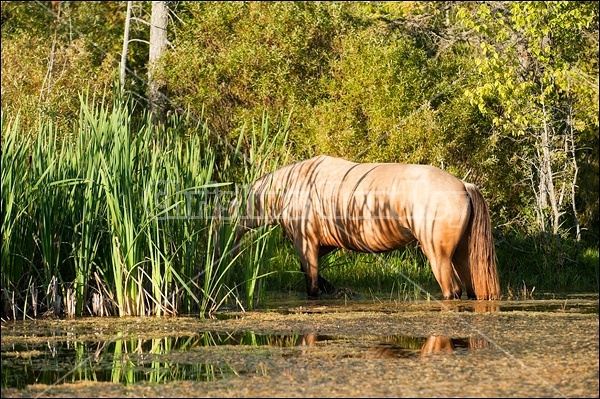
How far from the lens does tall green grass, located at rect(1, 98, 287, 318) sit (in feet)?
24.6

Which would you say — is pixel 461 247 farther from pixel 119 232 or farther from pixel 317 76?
pixel 317 76

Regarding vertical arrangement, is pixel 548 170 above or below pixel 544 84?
below

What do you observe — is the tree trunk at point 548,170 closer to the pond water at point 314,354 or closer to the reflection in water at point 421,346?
the pond water at point 314,354

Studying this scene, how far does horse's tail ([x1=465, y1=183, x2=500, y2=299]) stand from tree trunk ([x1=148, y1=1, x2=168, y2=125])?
23.7 feet

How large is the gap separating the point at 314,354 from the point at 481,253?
349 centimetres

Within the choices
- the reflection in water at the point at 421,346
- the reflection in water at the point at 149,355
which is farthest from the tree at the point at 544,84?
the reflection in water at the point at 149,355

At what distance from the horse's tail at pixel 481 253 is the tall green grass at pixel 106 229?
83.4 inches

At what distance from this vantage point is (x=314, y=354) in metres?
5.90

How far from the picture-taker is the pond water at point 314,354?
16.3ft

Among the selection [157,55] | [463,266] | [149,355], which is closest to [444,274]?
[463,266]

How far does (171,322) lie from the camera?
286 inches

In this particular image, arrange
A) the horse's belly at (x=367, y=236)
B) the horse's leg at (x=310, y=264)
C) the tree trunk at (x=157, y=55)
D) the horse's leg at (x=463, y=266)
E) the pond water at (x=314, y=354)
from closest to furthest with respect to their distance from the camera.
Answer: the pond water at (x=314, y=354)
the horse's leg at (x=463, y=266)
the horse's belly at (x=367, y=236)
the horse's leg at (x=310, y=264)
the tree trunk at (x=157, y=55)

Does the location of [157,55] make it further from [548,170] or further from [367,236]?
[367,236]

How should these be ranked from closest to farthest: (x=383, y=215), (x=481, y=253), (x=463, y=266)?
(x=481, y=253), (x=463, y=266), (x=383, y=215)
